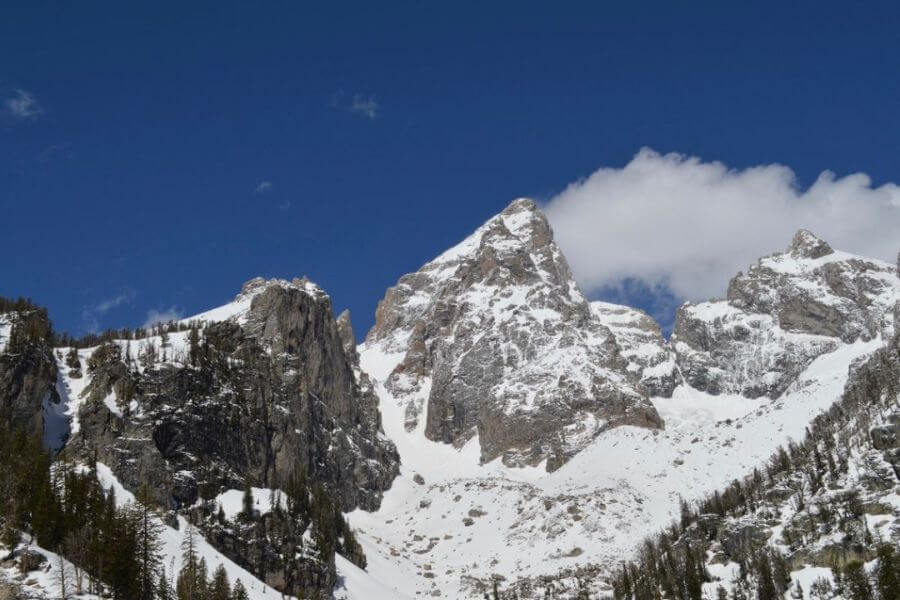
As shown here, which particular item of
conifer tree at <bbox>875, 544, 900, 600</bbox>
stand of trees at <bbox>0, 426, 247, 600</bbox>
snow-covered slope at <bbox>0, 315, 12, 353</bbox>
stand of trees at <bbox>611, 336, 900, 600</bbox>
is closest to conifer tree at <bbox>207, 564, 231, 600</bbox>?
stand of trees at <bbox>0, 426, 247, 600</bbox>

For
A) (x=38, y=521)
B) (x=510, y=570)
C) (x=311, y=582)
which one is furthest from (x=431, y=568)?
(x=38, y=521)

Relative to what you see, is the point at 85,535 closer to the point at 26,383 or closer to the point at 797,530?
the point at 26,383

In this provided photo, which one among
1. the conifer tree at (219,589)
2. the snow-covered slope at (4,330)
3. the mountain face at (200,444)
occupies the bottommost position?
the conifer tree at (219,589)

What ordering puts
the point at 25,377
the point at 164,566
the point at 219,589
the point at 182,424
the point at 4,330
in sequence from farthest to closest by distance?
the point at 182,424 < the point at 4,330 < the point at 25,377 < the point at 164,566 < the point at 219,589

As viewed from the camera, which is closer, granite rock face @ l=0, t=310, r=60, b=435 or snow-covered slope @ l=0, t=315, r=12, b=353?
granite rock face @ l=0, t=310, r=60, b=435

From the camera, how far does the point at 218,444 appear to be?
178000mm

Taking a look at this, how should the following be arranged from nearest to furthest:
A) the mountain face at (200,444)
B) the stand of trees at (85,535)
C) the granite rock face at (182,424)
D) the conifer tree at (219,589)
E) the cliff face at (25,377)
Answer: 1. the stand of trees at (85,535)
2. the conifer tree at (219,589)
3. the cliff face at (25,377)
4. the mountain face at (200,444)
5. the granite rock face at (182,424)

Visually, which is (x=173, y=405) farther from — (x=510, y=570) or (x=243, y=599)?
(x=510, y=570)

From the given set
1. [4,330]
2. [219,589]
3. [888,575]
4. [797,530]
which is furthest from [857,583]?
[4,330]

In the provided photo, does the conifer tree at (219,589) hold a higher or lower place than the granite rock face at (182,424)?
lower

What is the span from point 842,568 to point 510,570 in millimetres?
69504

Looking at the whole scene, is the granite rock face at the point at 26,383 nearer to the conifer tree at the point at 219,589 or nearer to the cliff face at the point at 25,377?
the cliff face at the point at 25,377

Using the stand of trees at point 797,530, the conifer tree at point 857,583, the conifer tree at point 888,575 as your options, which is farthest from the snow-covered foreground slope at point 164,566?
the conifer tree at point 888,575

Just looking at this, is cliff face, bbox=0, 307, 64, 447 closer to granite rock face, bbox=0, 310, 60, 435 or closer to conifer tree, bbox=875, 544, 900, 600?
granite rock face, bbox=0, 310, 60, 435
